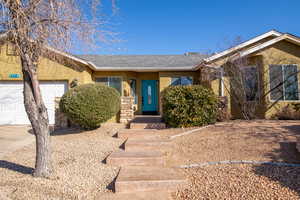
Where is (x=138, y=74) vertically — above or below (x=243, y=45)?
below

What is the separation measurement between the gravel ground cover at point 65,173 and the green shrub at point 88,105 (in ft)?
3.67

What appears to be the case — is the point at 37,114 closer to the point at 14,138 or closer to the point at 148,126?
the point at 148,126

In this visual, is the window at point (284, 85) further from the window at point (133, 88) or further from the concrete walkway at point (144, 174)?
the window at point (133, 88)

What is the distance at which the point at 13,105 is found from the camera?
920 centimetres

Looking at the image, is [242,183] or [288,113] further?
[288,113]

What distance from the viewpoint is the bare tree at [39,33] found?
121 inches

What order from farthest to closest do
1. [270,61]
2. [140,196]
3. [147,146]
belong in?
[270,61] → [147,146] → [140,196]

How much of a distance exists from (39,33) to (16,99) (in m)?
7.92

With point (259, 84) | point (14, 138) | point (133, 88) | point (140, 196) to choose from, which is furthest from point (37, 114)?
point (259, 84)

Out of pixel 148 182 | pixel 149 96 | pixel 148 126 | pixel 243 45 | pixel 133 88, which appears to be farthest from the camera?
pixel 149 96

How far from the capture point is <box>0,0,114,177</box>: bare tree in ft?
10.1

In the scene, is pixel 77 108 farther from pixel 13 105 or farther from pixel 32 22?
pixel 13 105

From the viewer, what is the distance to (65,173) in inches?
144

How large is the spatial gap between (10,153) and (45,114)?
3.00 metres
